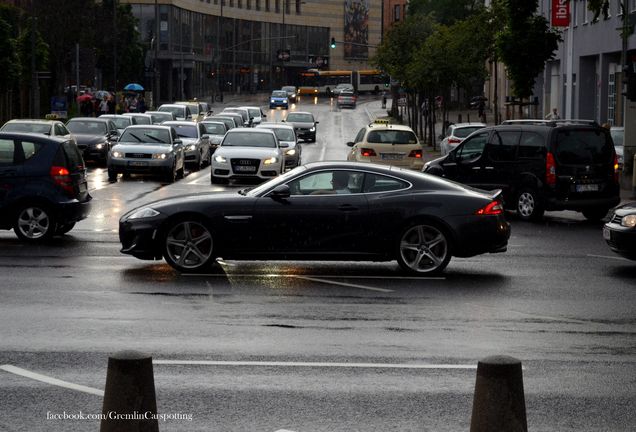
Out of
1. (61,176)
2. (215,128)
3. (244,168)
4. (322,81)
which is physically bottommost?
(244,168)

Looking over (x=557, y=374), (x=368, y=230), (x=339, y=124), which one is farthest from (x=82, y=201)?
(x=339, y=124)

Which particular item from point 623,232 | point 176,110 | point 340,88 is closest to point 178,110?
point 176,110

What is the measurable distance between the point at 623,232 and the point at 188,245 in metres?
5.28

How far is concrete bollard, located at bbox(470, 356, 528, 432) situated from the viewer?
6.03 m

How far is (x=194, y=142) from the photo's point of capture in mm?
45406

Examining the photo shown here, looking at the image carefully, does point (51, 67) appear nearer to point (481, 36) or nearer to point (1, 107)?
point (1, 107)

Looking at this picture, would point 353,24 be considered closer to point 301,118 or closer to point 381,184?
point 301,118

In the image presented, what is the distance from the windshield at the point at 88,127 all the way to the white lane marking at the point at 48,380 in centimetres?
3621

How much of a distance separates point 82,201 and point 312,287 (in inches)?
247

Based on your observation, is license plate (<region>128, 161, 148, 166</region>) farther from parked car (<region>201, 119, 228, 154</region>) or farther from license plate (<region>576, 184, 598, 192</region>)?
license plate (<region>576, 184, 598, 192</region>)

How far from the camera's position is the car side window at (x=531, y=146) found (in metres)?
24.5

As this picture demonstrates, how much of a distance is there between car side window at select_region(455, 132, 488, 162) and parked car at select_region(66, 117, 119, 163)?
19552mm

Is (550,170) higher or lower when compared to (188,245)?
higher

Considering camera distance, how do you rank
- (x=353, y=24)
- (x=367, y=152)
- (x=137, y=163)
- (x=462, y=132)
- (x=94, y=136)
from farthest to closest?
(x=353, y=24) < (x=94, y=136) < (x=462, y=132) < (x=137, y=163) < (x=367, y=152)
